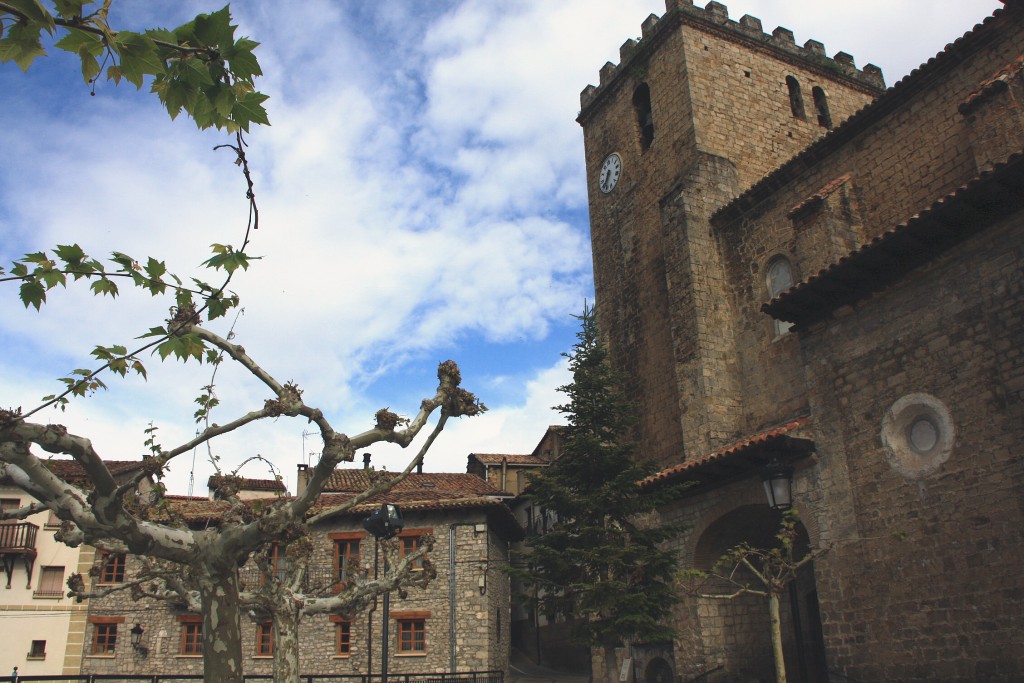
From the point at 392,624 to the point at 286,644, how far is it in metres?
13.7

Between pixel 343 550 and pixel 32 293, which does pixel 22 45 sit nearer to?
pixel 32 293

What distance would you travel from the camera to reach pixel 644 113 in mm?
25422

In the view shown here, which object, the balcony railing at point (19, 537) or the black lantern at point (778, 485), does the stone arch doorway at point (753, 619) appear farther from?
the balcony railing at point (19, 537)

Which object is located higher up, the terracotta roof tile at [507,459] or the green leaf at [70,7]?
the terracotta roof tile at [507,459]

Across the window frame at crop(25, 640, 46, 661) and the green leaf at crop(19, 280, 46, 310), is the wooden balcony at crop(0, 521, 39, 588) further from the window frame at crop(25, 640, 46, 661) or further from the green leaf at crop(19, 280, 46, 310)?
the green leaf at crop(19, 280, 46, 310)

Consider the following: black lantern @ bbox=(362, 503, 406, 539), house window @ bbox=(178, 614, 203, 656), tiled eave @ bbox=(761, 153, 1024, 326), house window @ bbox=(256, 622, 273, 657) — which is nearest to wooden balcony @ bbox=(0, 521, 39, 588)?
house window @ bbox=(178, 614, 203, 656)

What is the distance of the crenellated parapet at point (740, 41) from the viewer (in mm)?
24031

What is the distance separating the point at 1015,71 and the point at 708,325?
839cm

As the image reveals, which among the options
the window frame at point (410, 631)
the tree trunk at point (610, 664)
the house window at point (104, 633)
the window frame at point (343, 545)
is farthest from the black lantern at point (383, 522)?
the house window at point (104, 633)

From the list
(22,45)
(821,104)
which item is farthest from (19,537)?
(821,104)

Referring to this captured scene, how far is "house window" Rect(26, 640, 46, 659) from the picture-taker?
85.7 ft

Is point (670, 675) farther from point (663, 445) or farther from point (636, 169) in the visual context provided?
point (636, 169)

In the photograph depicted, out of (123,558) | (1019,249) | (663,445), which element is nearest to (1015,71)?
(1019,249)

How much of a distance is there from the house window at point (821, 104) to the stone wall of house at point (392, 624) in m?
16.9
